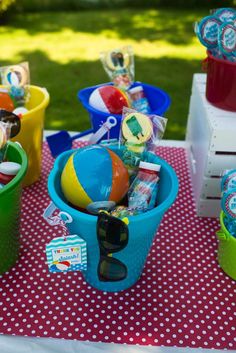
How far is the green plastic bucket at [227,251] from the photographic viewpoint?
0.95 m

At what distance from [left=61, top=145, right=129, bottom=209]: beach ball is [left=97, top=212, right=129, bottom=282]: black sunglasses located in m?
0.10

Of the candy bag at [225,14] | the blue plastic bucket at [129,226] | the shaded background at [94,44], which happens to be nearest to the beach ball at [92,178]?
the blue plastic bucket at [129,226]

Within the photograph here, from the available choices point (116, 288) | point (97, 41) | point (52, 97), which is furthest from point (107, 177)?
point (97, 41)

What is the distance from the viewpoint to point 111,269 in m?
0.85

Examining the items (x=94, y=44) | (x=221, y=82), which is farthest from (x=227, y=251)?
(x=94, y=44)

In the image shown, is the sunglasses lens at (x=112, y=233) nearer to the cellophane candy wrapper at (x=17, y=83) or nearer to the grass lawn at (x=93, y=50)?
the cellophane candy wrapper at (x=17, y=83)

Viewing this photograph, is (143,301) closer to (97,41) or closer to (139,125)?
(139,125)

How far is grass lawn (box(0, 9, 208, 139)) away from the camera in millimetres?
2346

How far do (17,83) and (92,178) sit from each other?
50cm

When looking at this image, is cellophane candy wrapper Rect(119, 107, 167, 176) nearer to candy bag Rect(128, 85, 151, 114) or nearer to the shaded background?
candy bag Rect(128, 85, 151, 114)

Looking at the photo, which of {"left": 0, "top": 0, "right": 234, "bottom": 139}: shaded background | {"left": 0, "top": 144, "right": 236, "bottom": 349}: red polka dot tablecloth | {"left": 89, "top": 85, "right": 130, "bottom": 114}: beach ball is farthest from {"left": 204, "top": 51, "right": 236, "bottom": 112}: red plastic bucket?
{"left": 0, "top": 0, "right": 234, "bottom": 139}: shaded background

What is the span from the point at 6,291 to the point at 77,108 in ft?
4.83

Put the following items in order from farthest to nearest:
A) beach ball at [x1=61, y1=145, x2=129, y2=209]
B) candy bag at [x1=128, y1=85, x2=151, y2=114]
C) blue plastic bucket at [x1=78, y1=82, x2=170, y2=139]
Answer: candy bag at [x1=128, y1=85, x2=151, y2=114] < blue plastic bucket at [x1=78, y1=82, x2=170, y2=139] < beach ball at [x1=61, y1=145, x2=129, y2=209]

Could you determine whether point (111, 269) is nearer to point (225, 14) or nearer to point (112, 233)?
point (112, 233)
